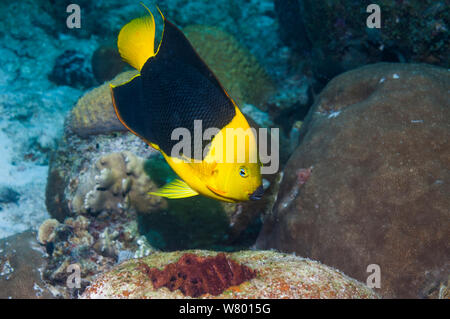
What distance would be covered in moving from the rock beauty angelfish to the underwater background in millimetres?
518

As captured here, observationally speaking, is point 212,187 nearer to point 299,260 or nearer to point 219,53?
point 299,260

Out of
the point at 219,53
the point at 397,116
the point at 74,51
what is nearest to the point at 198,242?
the point at 397,116

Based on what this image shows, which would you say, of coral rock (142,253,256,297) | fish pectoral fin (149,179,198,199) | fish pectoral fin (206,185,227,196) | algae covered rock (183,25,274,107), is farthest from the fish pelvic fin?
algae covered rock (183,25,274,107)

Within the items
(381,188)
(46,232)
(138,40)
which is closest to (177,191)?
(138,40)

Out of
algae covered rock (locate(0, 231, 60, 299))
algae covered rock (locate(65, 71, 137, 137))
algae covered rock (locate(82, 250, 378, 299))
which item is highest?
algae covered rock (locate(65, 71, 137, 137))

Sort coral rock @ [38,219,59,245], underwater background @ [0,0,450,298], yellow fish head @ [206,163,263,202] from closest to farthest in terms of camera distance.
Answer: yellow fish head @ [206,163,263,202] < underwater background @ [0,0,450,298] < coral rock @ [38,219,59,245]

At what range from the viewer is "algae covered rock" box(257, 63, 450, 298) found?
2256mm

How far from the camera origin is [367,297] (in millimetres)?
1676

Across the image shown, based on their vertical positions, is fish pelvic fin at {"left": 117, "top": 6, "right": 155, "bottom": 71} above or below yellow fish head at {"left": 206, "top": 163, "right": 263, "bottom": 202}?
above

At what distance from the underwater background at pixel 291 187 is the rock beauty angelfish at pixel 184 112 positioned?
52 centimetres

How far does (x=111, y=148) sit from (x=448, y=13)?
4595 mm

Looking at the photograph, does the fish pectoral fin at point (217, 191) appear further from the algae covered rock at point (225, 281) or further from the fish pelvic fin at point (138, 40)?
the fish pelvic fin at point (138, 40)

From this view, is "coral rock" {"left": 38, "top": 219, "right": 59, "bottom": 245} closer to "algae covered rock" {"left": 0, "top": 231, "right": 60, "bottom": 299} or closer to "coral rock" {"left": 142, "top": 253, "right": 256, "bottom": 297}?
"algae covered rock" {"left": 0, "top": 231, "right": 60, "bottom": 299}

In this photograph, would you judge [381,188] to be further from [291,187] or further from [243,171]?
[243,171]
